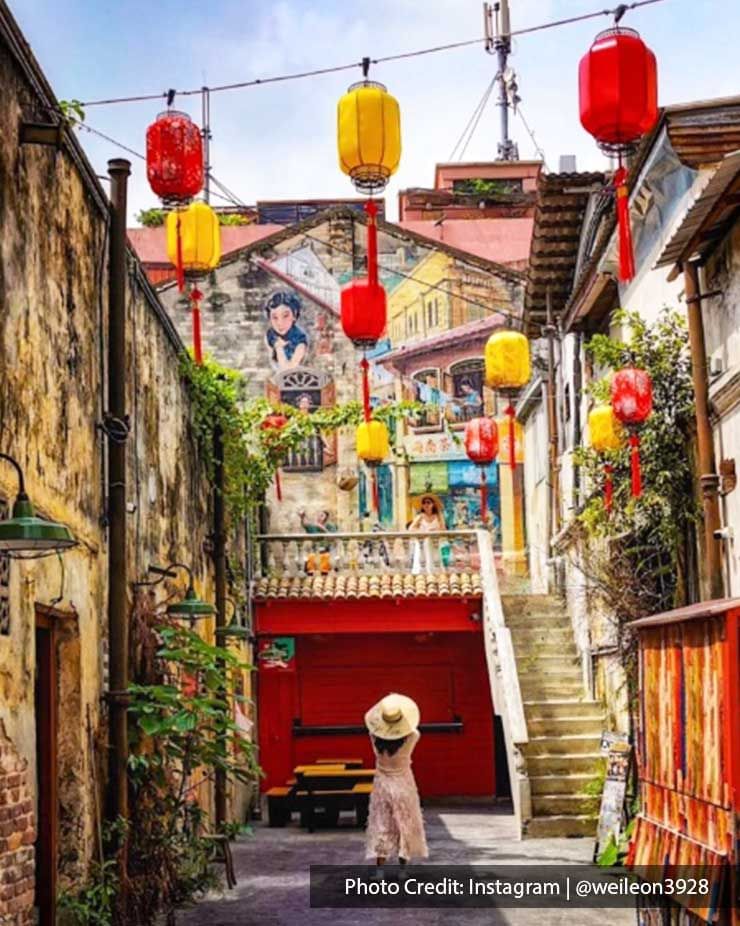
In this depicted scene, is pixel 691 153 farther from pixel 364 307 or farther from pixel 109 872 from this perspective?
pixel 109 872

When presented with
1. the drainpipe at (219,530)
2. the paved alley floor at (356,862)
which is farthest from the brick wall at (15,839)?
the drainpipe at (219,530)

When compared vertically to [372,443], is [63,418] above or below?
below

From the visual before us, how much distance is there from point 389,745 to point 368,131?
569cm

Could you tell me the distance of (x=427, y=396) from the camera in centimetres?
2958

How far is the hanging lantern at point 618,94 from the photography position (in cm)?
1009

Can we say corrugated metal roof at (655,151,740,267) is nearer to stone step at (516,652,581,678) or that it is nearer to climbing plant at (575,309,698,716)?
climbing plant at (575,309,698,716)

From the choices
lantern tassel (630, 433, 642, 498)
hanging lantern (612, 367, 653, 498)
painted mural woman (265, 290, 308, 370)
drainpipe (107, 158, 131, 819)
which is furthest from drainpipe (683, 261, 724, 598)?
painted mural woman (265, 290, 308, 370)

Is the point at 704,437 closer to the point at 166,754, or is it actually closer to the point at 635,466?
the point at 635,466

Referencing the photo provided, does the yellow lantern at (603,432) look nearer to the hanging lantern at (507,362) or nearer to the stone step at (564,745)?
the hanging lantern at (507,362)

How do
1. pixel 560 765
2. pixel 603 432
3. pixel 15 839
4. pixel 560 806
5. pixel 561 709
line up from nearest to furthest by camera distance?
pixel 15 839 → pixel 603 432 → pixel 560 806 → pixel 560 765 → pixel 561 709

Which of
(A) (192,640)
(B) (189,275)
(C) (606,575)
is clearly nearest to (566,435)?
(C) (606,575)

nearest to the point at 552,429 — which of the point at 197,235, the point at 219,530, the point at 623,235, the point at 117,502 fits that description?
the point at 219,530

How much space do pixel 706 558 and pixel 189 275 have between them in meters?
5.16

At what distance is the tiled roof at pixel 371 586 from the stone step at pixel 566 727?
4.11 meters
